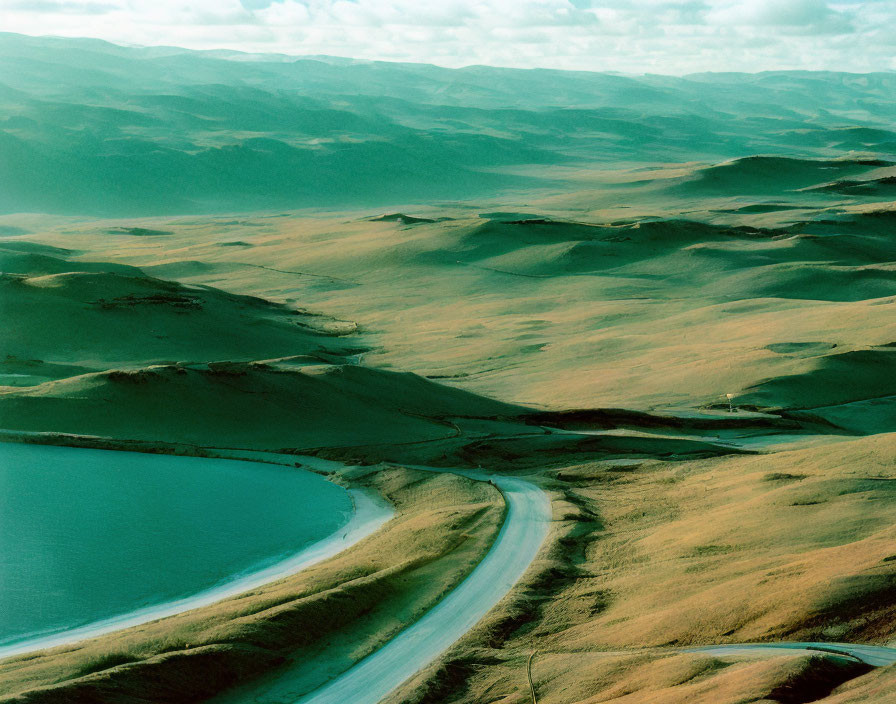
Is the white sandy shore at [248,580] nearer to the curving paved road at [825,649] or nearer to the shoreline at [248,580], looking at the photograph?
the shoreline at [248,580]

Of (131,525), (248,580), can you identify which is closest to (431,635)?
(248,580)

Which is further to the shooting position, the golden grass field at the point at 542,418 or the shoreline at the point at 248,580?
the shoreline at the point at 248,580

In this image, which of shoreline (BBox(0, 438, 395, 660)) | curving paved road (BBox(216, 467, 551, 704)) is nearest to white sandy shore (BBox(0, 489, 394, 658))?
shoreline (BBox(0, 438, 395, 660))

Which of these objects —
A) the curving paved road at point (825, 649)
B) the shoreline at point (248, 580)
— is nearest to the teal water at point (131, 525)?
the shoreline at point (248, 580)

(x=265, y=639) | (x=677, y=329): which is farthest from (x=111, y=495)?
(x=677, y=329)

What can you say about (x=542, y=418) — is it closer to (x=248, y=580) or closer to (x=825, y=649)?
(x=248, y=580)

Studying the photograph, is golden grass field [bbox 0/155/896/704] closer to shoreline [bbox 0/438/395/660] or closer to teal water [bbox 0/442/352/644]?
shoreline [bbox 0/438/395/660]
